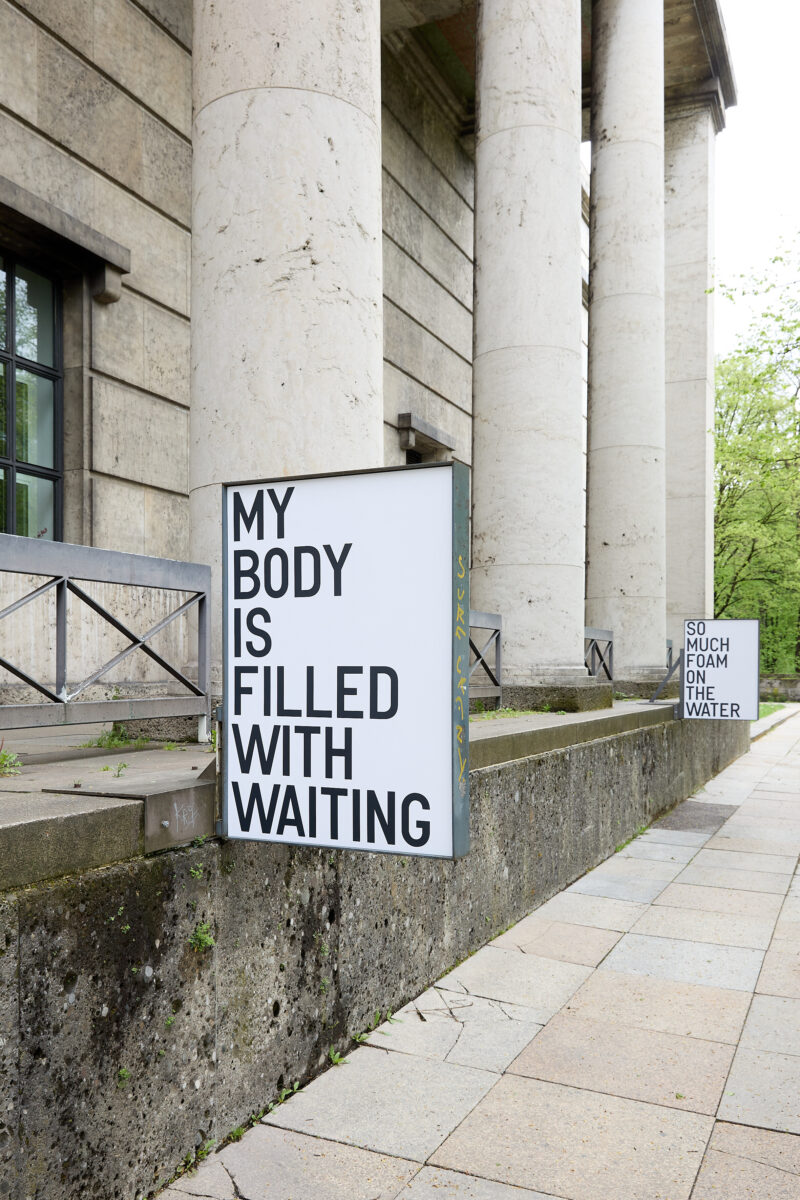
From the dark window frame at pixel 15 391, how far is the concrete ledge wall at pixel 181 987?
4541 millimetres

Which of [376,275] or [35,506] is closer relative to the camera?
[376,275]

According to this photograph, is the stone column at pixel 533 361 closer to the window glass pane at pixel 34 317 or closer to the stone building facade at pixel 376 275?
the stone building facade at pixel 376 275

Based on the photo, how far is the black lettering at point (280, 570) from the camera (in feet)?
9.81

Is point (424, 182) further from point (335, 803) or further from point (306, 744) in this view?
point (335, 803)

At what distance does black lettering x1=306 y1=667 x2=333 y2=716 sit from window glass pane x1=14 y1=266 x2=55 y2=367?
590 centimetres

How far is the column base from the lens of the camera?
28.6ft

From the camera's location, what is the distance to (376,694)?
9.34 ft

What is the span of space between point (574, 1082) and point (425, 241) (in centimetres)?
1248

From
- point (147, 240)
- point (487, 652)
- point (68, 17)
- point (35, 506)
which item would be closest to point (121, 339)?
point (147, 240)

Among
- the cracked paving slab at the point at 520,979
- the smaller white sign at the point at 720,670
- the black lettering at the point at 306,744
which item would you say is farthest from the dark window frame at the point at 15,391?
the smaller white sign at the point at 720,670

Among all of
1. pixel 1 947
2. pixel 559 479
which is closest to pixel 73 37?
pixel 559 479

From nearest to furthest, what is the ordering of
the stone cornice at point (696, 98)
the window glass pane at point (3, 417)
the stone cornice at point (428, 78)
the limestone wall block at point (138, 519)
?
the window glass pane at point (3, 417) → the limestone wall block at point (138, 519) → the stone cornice at point (428, 78) → the stone cornice at point (696, 98)

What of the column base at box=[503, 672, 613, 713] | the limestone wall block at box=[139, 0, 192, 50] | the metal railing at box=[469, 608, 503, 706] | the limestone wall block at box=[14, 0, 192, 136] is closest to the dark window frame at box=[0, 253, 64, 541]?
the limestone wall block at box=[14, 0, 192, 136]

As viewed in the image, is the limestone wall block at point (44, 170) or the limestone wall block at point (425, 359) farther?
the limestone wall block at point (425, 359)
